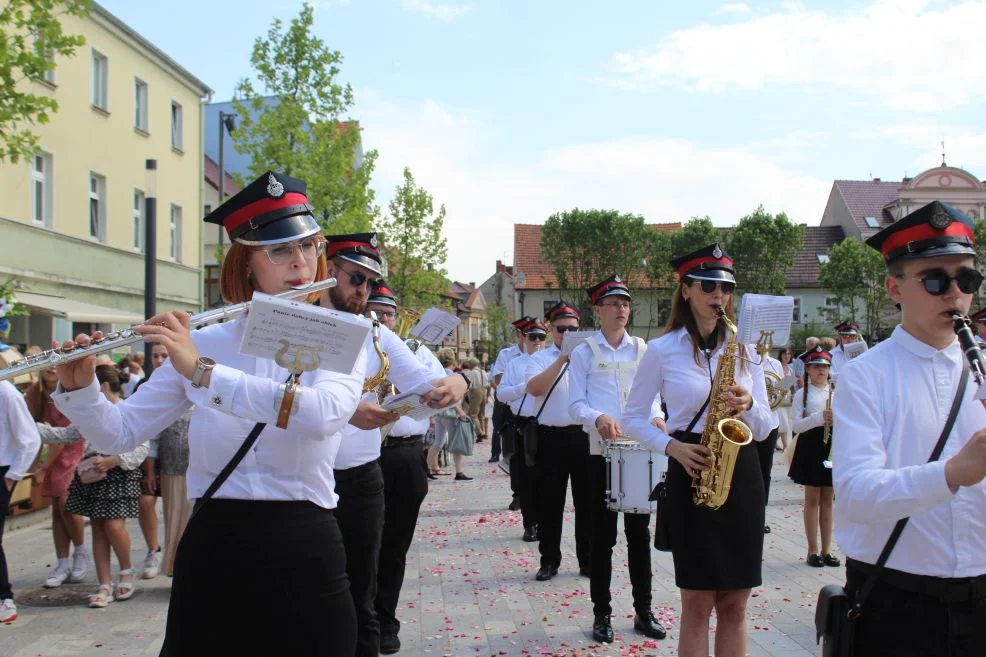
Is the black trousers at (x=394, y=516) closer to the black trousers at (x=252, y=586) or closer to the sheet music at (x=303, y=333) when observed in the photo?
the black trousers at (x=252, y=586)

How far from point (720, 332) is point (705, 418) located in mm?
540

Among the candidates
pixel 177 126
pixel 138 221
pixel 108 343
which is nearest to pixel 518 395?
pixel 108 343

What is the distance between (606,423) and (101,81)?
73.8 ft

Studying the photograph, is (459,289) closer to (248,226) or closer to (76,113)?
(76,113)

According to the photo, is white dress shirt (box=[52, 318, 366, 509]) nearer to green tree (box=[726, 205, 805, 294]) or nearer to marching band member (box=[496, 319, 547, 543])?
marching band member (box=[496, 319, 547, 543])

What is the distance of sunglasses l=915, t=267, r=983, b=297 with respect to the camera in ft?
9.21

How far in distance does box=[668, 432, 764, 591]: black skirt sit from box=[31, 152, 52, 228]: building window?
21.0 m

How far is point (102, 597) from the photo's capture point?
7.44 m

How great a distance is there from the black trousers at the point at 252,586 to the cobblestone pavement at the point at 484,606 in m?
3.47

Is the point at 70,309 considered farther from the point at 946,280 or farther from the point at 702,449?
the point at 946,280

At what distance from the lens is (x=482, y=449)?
2278cm

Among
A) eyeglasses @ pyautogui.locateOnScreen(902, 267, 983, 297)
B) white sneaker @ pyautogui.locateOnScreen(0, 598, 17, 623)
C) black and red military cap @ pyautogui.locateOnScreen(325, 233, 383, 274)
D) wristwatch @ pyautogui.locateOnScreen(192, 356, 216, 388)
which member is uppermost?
black and red military cap @ pyautogui.locateOnScreen(325, 233, 383, 274)

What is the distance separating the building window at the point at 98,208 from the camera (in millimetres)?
24438

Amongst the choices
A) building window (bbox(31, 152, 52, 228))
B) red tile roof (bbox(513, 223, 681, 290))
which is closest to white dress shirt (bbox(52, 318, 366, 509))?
building window (bbox(31, 152, 52, 228))
